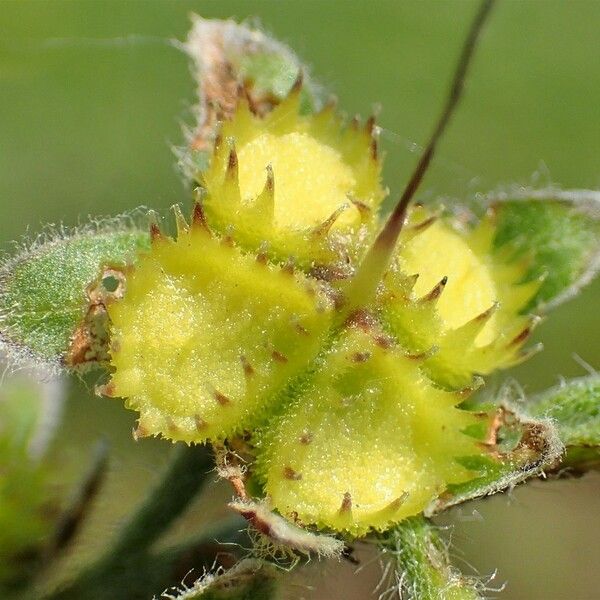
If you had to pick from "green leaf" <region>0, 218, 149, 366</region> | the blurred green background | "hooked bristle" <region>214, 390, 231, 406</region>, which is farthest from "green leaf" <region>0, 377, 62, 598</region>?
the blurred green background

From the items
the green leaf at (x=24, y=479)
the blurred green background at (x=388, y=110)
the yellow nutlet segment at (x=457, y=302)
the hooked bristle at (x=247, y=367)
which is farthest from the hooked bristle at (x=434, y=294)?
the blurred green background at (x=388, y=110)

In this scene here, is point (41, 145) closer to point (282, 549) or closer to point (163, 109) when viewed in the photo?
point (163, 109)

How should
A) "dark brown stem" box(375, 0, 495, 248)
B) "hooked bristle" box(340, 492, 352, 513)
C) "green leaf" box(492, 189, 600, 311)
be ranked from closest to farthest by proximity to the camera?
"dark brown stem" box(375, 0, 495, 248), "hooked bristle" box(340, 492, 352, 513), "green leaf" box(492, 189, 600, 311)

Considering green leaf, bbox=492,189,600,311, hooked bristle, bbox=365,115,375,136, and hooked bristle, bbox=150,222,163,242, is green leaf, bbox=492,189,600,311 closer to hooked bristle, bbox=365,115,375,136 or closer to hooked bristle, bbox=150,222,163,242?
hooked bristle, bbox=365,115,375,136

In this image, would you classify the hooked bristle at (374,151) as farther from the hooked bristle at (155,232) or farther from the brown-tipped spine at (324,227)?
the hooked bristle at (155,232)

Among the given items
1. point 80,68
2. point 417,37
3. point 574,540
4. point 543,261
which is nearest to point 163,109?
point 80,68

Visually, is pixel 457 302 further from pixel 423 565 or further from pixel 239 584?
pixel 239 584
